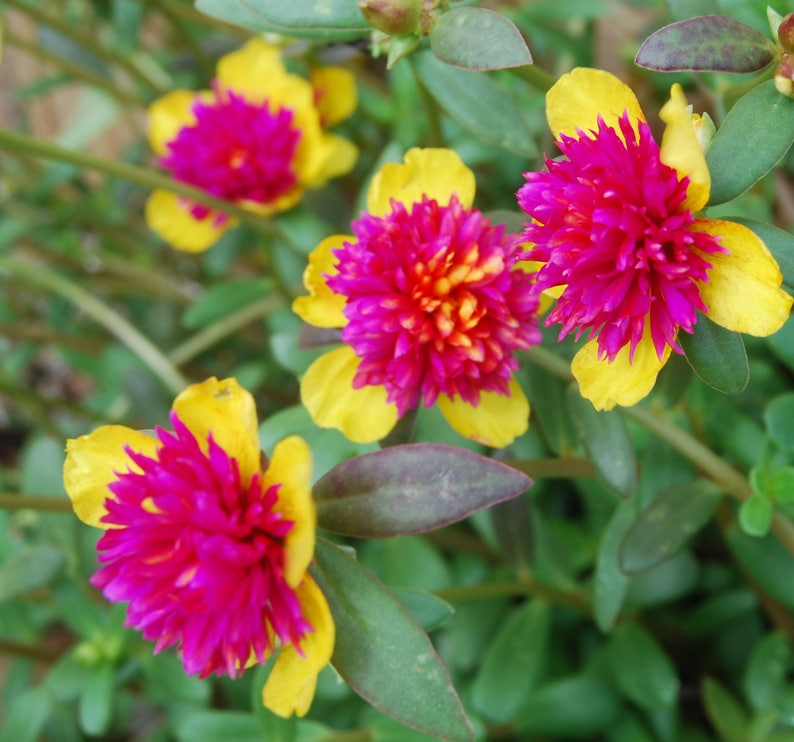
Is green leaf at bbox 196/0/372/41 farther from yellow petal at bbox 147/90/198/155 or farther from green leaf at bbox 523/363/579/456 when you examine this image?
yellow petal at bbox 147/90/198/155

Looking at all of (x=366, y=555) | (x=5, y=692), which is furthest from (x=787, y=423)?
(x=5, y=692)

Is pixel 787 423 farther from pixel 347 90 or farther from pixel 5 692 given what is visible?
pixel 5 692

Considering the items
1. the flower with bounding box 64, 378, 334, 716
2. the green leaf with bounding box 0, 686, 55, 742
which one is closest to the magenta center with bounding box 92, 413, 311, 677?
the flower with bounding box 64, 378, 334, 716

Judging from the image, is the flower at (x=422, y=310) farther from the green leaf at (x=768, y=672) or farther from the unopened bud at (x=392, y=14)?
the green leaf at (x=768, y=672)

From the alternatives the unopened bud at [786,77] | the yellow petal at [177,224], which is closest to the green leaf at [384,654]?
the unopened bud at [786,77]

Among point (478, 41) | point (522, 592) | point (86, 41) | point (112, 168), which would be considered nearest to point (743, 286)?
point (478, 41)

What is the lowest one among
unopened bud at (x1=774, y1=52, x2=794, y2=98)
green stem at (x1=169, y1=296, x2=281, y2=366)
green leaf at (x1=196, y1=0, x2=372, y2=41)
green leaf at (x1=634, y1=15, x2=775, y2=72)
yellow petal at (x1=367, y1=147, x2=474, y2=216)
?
green stem at (x1=169, y1=296, x2=281, y2=366)
